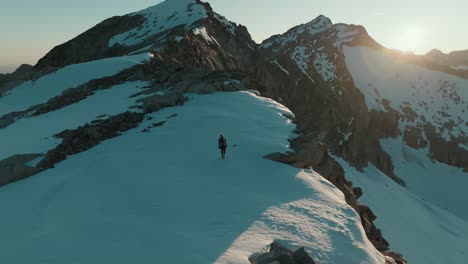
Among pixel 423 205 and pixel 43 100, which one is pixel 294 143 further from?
pixel 423 205

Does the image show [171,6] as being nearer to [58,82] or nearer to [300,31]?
[58,82]

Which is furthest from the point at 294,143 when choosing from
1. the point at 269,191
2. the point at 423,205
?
the point at 423,205

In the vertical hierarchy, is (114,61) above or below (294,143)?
above

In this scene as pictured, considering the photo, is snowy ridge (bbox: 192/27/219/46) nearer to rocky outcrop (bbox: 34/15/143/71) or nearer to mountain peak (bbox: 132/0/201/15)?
mountain peak (bbox: 132/0/201/15)

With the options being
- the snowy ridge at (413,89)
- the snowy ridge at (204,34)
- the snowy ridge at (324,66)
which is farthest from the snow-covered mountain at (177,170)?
the snowy ridge at (413,89)

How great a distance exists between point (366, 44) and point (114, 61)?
138 meters

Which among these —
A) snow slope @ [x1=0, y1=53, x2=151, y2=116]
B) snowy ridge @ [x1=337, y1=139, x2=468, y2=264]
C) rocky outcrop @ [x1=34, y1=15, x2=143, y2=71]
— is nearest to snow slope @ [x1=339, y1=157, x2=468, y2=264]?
snowy ridge @ [x1=337, y1=139, x2=468, y2=264]

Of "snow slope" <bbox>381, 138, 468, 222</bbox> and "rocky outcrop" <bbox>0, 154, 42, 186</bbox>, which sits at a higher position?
"rocky outcrop" <bbox>0, 154, 42, 186</bbox>

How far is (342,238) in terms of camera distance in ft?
40.1

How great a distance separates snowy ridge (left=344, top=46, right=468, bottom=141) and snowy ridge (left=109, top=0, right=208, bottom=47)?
8375cm

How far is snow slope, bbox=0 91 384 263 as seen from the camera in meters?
10.4

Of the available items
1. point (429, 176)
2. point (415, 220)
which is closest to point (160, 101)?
point (415, 220)

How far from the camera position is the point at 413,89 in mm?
159750

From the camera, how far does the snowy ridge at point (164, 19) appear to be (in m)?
69.0
